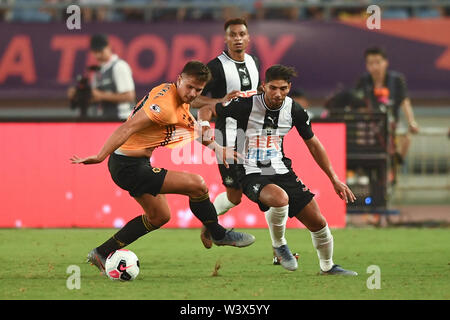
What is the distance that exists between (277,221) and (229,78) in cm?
194

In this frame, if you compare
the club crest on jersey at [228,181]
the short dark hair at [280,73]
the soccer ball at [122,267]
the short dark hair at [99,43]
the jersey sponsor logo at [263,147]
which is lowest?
the soccer ball at [122,267]

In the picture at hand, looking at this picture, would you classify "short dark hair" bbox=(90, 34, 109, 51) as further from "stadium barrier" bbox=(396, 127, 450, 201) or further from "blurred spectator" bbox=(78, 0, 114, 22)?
"stadium barrier" bbox=(396, 127, 450, 201)

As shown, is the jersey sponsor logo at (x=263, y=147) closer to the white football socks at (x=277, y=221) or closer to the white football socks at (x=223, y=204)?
the white football socks at (x=277, y=221)

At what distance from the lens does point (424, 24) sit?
16.6 m

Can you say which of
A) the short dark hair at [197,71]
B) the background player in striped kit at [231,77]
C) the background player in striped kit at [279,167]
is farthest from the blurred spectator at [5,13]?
the short dark hair at [197,71]

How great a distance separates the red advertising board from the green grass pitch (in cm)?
36

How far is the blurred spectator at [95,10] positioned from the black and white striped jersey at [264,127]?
8.85 metres

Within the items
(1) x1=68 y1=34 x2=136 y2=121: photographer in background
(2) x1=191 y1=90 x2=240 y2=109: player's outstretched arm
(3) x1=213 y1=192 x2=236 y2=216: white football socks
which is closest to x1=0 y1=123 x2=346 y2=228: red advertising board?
(1) x1=68 y1=34 x2=136 y2=121: photographer in background

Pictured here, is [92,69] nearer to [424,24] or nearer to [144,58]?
[144,58]

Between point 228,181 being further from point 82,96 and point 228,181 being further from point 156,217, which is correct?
point 82,96

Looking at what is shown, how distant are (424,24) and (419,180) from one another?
2951 millimetres

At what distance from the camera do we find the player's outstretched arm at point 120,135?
738cm

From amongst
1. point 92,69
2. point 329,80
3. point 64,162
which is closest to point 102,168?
point 64,162

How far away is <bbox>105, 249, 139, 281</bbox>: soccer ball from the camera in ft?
25.3
